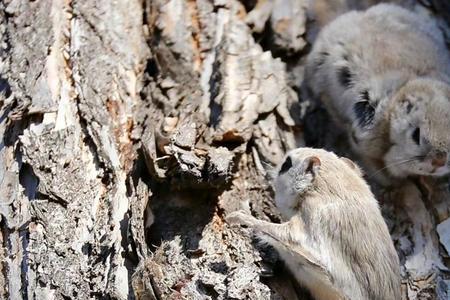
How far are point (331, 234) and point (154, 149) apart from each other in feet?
3.33

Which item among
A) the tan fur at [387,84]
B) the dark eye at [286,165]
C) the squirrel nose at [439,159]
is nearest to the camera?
the dark eye at [286,165]

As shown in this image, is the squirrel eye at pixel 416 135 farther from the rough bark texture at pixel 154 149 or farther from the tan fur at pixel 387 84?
the rough bark texture at pixel 154 149

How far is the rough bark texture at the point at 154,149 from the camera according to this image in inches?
144

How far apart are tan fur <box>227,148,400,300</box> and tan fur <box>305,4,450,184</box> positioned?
720mm

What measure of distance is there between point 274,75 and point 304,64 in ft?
1.68

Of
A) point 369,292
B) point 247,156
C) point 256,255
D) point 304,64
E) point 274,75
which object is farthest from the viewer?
point 304,64

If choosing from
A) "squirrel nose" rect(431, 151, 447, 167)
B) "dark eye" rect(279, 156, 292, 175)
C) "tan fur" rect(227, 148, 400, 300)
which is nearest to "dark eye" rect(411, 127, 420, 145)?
"squirrel nose" rect(431, 151, 447, 167)

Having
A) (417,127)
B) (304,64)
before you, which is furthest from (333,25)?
(417,127)

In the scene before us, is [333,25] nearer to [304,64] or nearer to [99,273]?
[304,64]

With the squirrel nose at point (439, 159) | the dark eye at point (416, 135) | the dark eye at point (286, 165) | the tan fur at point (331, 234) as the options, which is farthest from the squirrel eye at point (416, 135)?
the dark eye at point (286, 165)

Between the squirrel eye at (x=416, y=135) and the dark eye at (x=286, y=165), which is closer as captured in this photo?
the dark eye at (x=286, y=165)

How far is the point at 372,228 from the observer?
358 centimetres

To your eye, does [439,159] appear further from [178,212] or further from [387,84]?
[178,212]

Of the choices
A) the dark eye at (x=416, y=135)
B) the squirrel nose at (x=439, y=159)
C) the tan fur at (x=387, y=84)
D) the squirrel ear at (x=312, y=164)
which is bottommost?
the squirrel nose at (x=439, y=159)
